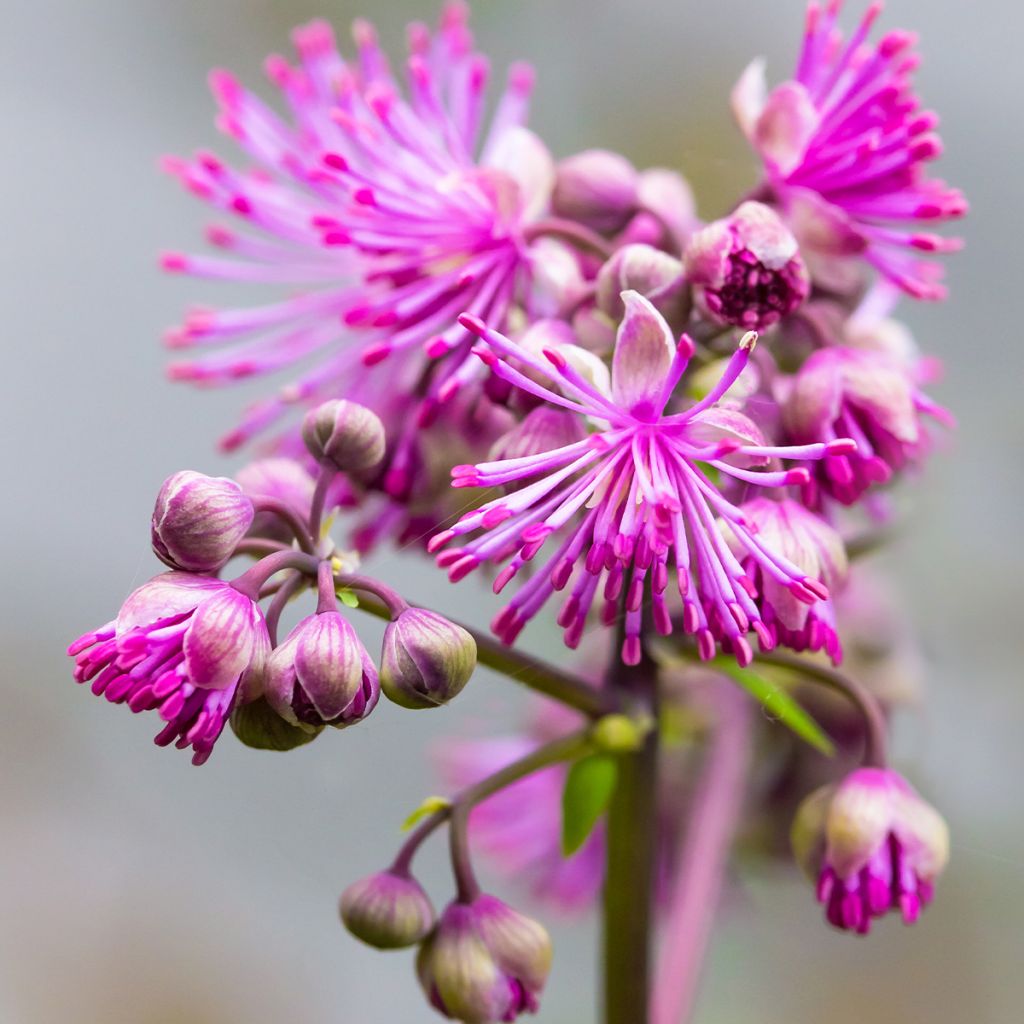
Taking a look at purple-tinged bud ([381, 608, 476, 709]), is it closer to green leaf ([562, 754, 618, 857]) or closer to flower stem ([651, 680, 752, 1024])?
green leaf ([562, 754, 618, 857])

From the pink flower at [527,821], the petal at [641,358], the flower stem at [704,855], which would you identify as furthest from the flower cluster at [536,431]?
the pink flower at [527,821]

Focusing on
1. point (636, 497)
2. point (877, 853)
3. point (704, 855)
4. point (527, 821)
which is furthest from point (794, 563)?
point (527, 821)

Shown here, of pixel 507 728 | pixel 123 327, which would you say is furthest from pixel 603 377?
pixel 123 327

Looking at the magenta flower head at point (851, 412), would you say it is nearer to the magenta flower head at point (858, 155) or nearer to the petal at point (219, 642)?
the magenta flower head at point (858, 155)

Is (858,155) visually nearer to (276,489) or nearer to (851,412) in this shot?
(851,412)

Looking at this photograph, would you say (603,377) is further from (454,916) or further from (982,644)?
(982,644)
